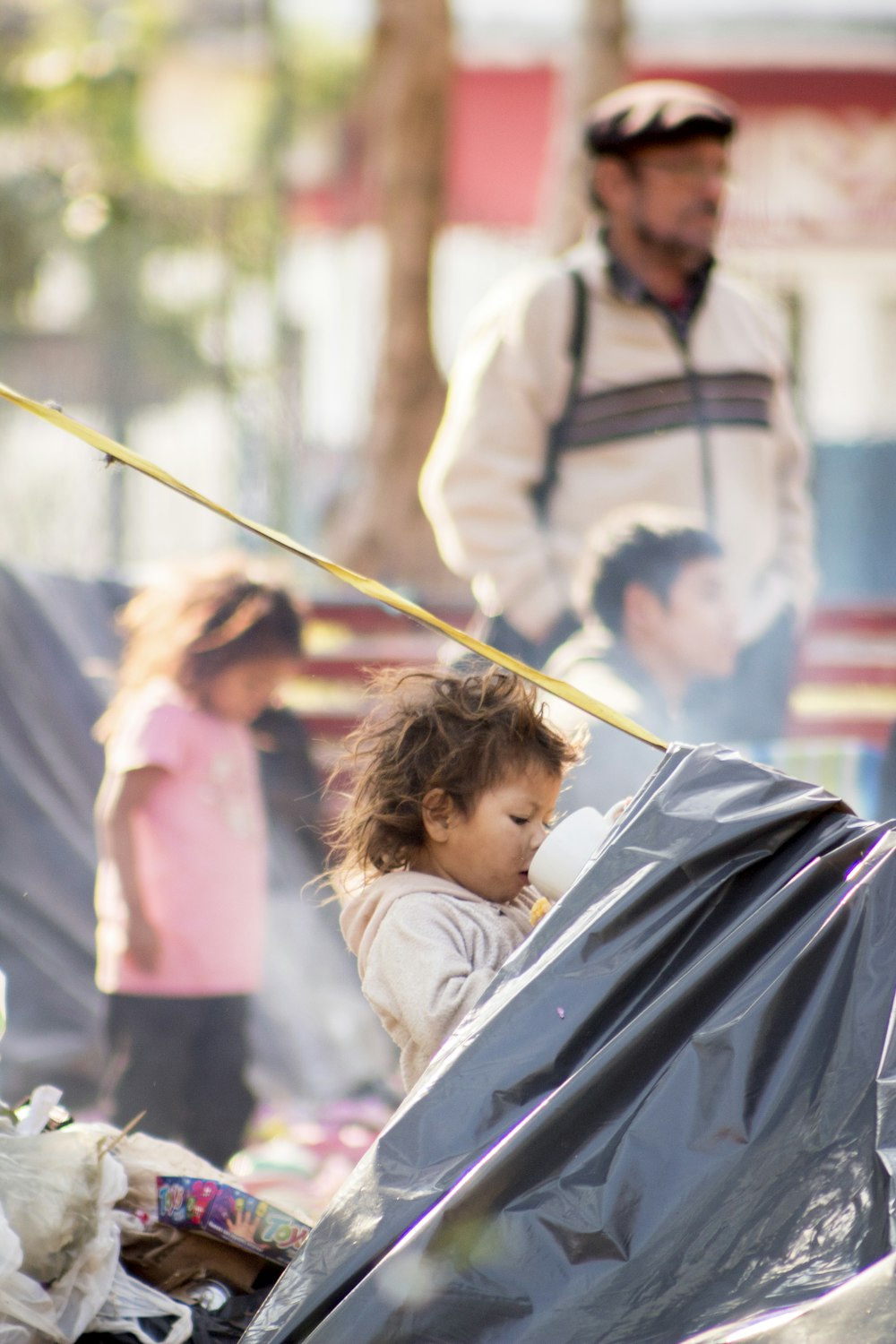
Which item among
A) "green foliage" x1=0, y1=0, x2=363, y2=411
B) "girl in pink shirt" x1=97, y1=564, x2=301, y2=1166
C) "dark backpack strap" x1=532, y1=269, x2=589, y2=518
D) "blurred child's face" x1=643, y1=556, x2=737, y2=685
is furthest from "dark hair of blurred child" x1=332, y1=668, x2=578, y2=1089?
"green foliage" x1=0, y1=0, x2=363, y2=411

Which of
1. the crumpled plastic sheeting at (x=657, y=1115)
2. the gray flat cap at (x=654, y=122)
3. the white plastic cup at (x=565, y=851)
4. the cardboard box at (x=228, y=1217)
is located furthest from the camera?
the gray flat cap at (x=654, y=122)

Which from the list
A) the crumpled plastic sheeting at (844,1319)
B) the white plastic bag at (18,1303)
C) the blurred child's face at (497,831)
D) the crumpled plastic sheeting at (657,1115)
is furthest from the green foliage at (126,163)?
the crumpled plastic sheeting at (844,1319)

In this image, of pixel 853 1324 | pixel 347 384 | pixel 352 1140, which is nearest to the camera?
pixel 853 1324

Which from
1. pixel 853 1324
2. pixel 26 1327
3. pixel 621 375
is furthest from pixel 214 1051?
Result: pixel 853 1324

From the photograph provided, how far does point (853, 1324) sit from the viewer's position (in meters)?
1.55

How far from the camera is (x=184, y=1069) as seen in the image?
3.81m

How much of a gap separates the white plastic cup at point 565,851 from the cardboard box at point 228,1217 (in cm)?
57

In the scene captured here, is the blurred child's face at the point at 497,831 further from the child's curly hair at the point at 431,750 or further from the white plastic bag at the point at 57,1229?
the white plastic bag at the point at 57,1229

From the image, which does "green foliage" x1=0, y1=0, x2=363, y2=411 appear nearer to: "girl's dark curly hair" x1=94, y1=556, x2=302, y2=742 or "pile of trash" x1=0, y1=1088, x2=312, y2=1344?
"girl's dark curly hair" x1=94, y1=556, x2=302, y2=742

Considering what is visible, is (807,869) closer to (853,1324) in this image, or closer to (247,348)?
(853,1324)

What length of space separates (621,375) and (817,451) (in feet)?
23.3

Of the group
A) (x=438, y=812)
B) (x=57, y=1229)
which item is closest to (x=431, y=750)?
(x=438, y=812)

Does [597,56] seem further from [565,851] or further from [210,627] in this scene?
[565,851]

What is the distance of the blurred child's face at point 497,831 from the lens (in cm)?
217
